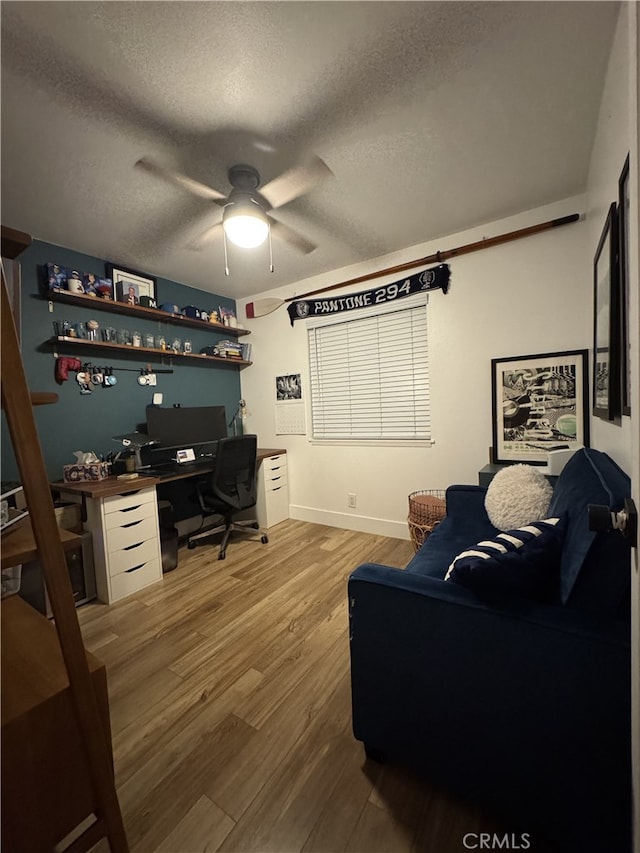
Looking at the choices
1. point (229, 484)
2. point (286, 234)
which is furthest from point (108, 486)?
point (286, 234)

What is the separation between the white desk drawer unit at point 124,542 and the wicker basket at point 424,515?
1911 mm

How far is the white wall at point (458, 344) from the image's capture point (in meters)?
2.26

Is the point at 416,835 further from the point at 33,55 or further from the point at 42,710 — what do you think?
the point at 33,55

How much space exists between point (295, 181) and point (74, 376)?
7.31 ft

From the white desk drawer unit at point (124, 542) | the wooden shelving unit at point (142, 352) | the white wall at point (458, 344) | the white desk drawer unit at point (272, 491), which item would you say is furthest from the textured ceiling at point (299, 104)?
the white desk drawer unit at point (272, 491)

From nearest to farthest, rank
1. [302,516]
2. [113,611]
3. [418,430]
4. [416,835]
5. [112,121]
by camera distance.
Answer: [416,835] < [112,121] < [113,611] < [418,430] < [302,516]

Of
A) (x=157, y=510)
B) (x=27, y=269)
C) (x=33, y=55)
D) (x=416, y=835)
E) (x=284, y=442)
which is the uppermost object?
(x=33, y=55)

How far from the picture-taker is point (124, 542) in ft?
7.39

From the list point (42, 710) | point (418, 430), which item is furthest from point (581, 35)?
point (42, 710)

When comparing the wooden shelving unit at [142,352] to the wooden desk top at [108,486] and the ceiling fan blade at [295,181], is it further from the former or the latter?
the ceiling fan blade at [295,181]

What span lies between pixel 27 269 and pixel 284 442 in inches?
99.8

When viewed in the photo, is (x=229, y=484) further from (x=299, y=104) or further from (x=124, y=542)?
(x=299, y=104)

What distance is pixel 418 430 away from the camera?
2.93 metres

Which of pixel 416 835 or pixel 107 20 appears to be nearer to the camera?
pixel 416 835
